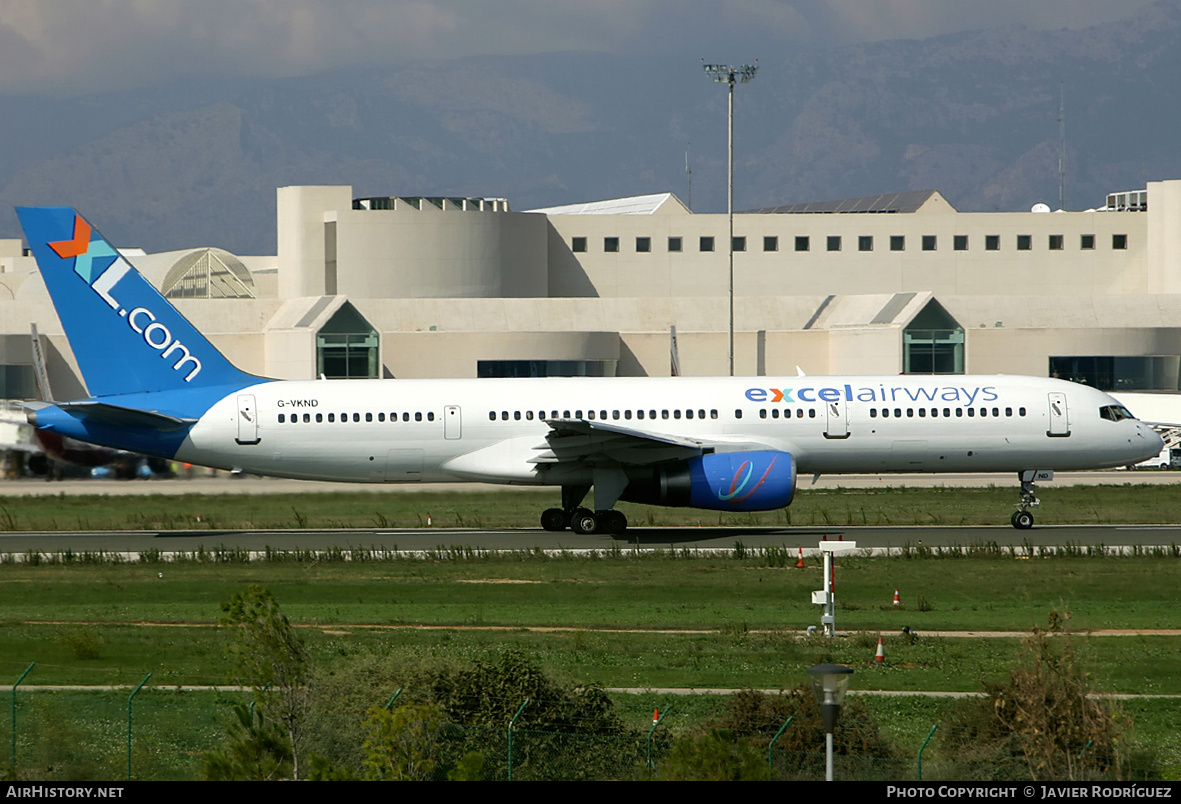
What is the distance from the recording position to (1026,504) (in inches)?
1534

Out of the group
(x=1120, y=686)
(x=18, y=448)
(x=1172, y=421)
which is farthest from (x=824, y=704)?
(x=1172, y=421)

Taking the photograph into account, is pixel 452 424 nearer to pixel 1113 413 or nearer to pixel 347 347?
pixel 1113 413

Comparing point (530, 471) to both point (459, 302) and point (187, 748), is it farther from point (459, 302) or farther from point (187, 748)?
point (459, 302)

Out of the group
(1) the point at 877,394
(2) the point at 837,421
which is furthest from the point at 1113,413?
(2) the point at 837,421

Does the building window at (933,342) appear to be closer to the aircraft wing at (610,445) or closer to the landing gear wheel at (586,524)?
the aircraft wing at (610,445)

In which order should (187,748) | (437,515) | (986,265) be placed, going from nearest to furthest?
(187,748) < (437,515) < (986,265)

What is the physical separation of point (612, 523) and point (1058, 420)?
13.0 meters

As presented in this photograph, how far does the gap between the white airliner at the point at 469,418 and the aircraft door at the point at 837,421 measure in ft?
0.15

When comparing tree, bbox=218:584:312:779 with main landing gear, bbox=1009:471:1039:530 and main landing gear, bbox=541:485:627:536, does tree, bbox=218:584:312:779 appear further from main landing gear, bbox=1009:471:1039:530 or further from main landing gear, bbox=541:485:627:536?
main landing gear, bbox=1009:471:1039:530

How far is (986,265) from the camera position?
100 metres

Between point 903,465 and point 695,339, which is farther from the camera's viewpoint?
point 695,339

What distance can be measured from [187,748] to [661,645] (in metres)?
9.13

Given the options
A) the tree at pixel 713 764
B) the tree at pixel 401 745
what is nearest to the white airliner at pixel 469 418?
the tree at pixel 401 745

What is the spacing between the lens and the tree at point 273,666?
14016 mm
